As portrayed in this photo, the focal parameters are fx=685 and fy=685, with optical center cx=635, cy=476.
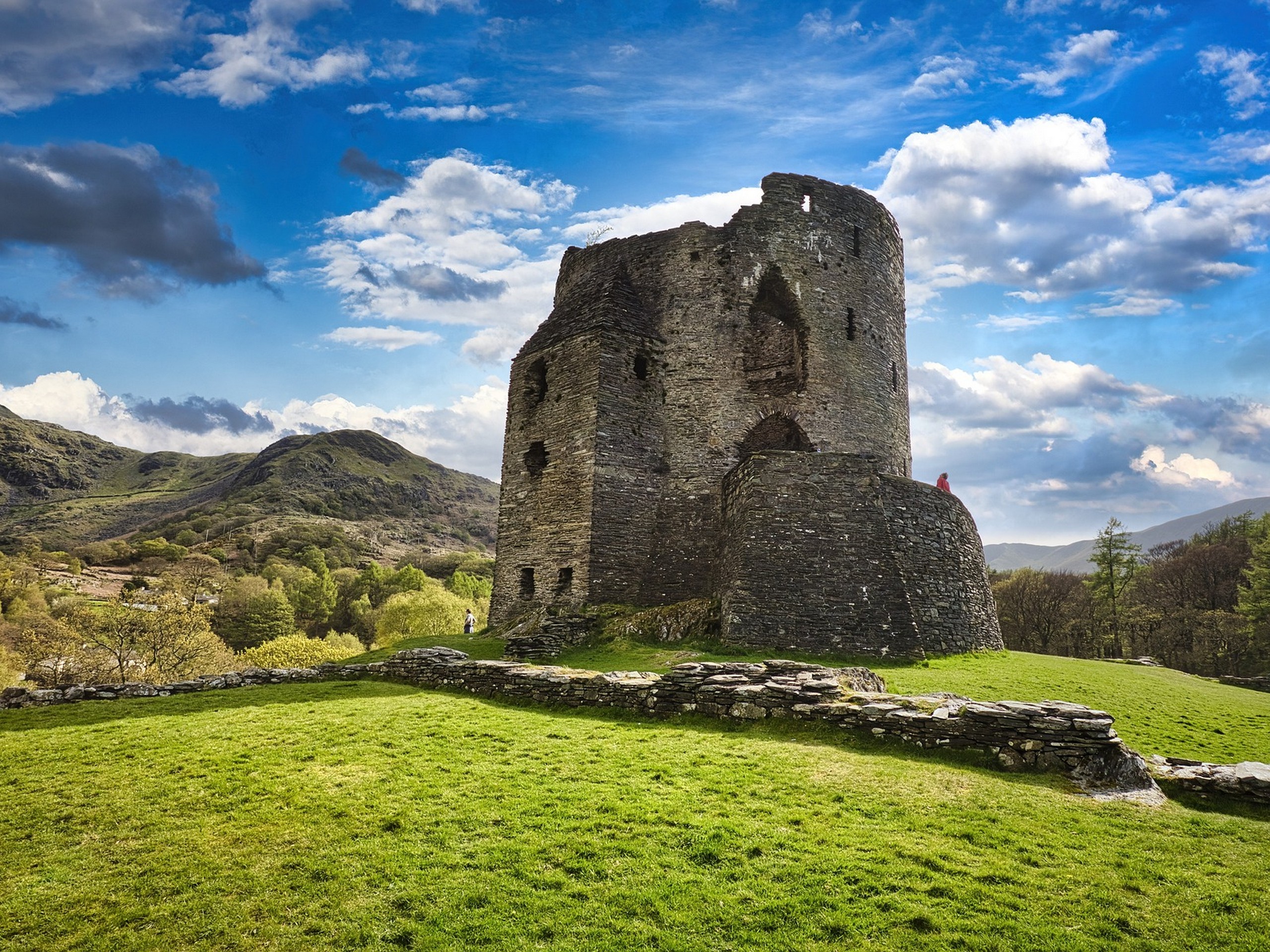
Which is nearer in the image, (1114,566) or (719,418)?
(719,418)

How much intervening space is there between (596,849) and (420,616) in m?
43.8

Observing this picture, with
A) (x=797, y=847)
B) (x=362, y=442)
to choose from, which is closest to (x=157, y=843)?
(x=797, y=847)

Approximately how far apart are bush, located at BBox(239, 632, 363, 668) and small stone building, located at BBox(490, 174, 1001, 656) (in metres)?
19.7

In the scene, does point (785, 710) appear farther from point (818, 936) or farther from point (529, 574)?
point (529, 574)

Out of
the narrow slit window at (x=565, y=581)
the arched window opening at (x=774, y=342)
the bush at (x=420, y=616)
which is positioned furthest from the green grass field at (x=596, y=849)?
the bush at (x=420, y=616)

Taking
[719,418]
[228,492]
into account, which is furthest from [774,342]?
[228,492]

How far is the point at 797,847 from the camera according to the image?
243 inches

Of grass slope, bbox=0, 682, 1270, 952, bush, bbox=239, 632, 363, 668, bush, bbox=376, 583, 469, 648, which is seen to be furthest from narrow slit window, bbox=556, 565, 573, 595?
bush, bbox=376, 583, 469, 648

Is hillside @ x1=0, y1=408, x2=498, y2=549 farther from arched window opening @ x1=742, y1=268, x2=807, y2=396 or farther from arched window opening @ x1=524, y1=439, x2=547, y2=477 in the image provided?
arched window opening @ x1=742, y1=268, x2=807, y2=396

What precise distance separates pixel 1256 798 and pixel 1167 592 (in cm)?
5497

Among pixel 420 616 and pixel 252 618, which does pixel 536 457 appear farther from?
pixel 252 618

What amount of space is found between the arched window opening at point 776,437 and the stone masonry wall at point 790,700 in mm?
11516

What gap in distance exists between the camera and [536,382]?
81.8 ft

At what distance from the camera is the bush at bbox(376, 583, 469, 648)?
47.2 metres
